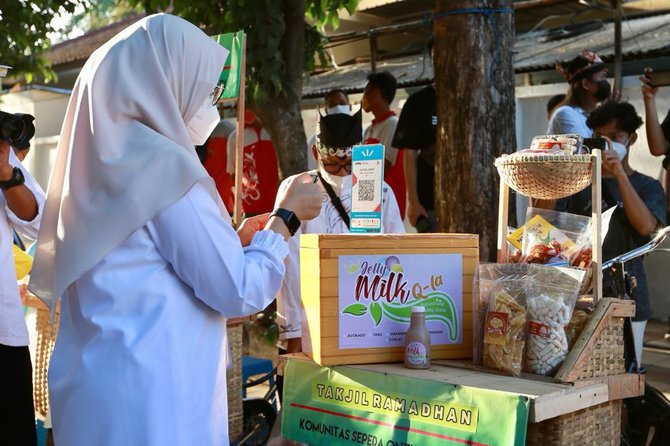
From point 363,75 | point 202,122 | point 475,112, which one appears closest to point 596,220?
point 202,122

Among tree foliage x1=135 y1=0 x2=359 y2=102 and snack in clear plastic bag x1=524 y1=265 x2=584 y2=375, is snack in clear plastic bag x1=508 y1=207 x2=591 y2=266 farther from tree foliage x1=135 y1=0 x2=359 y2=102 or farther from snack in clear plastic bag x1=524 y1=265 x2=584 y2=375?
tree foliage x1=135 y1=0 x2=359 y2=102

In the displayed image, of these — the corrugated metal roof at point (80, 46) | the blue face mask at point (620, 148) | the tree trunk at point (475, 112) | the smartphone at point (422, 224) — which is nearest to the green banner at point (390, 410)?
the tree trunk at point (475, 112)

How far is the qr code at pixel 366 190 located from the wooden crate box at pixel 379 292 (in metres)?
0.13

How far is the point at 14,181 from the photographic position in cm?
321

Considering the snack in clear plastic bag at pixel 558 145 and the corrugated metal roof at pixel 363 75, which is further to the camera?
the corrugated metal roof at pixel 363 75

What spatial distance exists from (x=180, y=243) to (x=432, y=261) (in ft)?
3.49

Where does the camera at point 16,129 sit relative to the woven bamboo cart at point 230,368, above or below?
above

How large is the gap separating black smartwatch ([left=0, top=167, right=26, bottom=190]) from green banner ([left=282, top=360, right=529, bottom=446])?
1233 millimetres

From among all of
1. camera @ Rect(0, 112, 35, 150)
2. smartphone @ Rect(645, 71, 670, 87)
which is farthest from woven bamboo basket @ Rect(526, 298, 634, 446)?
smartphone @ Rect(645, 71, 670, 87)

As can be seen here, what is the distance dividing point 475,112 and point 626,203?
907mm

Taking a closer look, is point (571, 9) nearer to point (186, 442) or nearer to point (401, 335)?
point (401, 335)

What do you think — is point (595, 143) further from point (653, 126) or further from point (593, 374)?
point (653, 126)

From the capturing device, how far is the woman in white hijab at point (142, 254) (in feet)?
6.75

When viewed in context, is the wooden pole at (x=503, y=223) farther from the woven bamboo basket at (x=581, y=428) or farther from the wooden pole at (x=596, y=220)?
the woven bamboo basket at (x=581, y=428)
